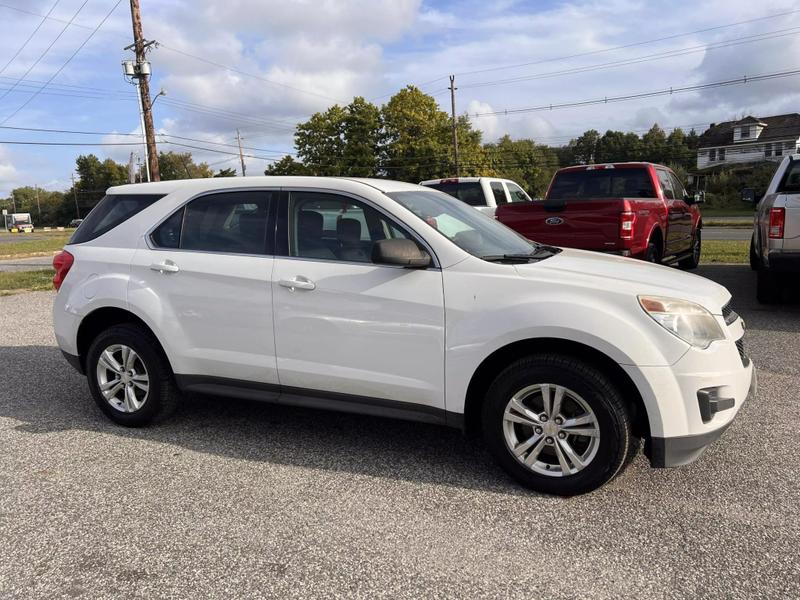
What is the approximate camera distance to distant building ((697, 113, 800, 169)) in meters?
74.2

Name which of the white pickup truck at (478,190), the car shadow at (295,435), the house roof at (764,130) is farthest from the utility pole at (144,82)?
the house roof at (764,130)

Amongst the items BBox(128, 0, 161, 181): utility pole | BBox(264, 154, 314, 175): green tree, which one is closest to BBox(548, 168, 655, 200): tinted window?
BBox(128, 0, 161, 181): utility pole

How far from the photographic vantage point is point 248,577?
8.93ft

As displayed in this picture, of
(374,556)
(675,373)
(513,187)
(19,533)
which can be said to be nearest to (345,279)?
(374,556)

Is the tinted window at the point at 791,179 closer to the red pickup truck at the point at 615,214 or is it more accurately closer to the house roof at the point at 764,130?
the red pickup truck at the point at 615,214

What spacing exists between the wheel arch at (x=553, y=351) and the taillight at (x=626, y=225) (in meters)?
4.81

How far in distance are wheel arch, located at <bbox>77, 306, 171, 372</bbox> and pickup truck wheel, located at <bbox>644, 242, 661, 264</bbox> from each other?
6420 mm

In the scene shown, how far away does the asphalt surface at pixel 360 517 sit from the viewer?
8.77 ft

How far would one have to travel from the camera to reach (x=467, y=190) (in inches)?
501

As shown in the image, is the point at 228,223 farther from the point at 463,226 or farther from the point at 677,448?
the point at 677,448

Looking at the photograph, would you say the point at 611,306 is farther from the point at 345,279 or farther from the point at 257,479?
the point at 257,479

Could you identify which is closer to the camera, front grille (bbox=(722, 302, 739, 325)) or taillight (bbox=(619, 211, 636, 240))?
front grille (bbox=(722, 302, 739, 325))

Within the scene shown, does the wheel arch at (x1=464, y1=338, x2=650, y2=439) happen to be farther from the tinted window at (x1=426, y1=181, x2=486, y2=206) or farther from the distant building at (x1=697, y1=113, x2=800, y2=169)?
the distant building at (x1=697, y1=113, x2=800, y2=169)

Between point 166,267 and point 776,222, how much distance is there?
6.81m
